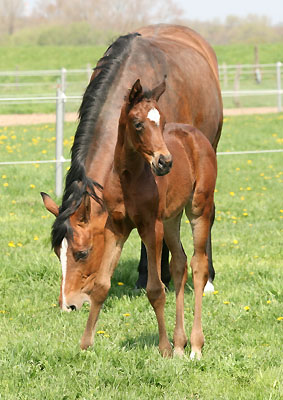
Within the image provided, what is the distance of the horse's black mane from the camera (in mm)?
4699

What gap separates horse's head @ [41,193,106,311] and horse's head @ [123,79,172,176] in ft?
3.39

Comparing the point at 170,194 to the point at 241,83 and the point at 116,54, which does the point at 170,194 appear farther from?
the point at 241,83

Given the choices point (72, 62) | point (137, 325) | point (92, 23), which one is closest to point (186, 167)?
point (137, 325)

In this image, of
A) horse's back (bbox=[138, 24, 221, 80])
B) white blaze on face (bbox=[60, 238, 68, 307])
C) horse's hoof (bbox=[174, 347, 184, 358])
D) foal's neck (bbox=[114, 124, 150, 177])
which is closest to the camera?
foal's neck (bbox=[114, 124, 150, 177])


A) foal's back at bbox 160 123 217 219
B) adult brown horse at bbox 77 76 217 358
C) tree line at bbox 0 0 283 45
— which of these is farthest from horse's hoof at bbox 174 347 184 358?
tree line at bbox 0 0 283 45

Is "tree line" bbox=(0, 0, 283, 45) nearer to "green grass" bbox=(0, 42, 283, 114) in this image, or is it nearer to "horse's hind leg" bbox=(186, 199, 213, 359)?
"green grass" bbox=(0, 42, 283, 114)

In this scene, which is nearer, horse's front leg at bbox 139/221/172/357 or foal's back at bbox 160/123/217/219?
horse's front leg at bbox 139/221/172/357

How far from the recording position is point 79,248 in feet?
16.0

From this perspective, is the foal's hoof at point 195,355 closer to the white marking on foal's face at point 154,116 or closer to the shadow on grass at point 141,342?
the shadow on grass at point 141,342

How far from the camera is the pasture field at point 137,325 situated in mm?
3688

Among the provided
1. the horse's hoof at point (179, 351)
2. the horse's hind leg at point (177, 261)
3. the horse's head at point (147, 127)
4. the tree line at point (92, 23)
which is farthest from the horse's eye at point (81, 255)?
the tree line at point (92, 23)

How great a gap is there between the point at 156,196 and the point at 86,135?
126 centimetres

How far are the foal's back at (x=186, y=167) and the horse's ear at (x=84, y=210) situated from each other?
2.21 ft

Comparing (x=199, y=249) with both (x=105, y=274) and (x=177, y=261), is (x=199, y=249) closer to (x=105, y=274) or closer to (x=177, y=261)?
(x=177, y=261)
